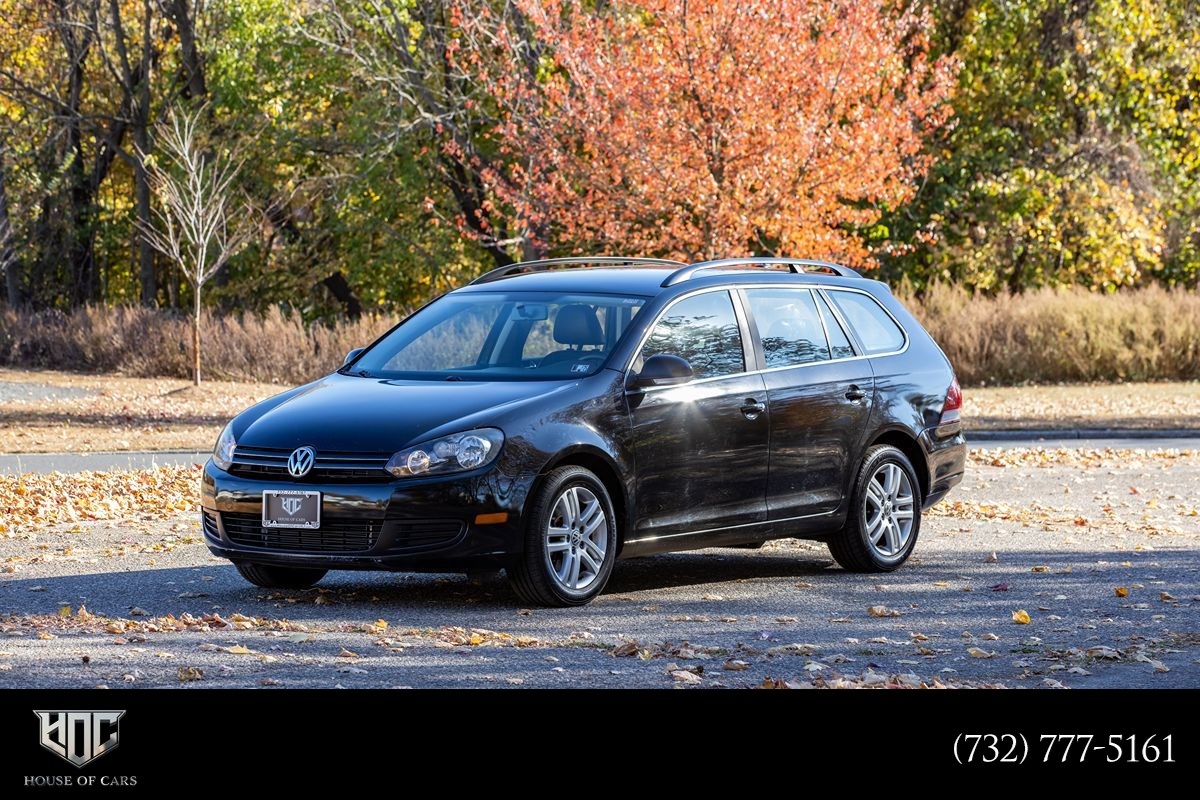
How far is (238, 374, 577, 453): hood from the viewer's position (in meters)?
9.03

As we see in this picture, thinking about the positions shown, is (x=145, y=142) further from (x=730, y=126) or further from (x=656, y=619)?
(x=656, y=619)

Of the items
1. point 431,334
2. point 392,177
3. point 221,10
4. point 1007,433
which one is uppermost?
point 221,10

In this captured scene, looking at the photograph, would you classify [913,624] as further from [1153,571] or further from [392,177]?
[392,177]

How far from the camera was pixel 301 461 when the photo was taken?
9109 millimetres

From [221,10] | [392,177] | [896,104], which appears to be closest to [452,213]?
[392,177]

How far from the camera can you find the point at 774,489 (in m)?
10.3

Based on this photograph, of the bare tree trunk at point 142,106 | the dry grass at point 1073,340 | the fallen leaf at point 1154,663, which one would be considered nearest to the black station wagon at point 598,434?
the fallen leaf at point 1154,663

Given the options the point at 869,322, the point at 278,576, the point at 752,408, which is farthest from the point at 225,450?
the point at 869,322

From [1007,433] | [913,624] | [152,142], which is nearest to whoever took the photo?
[913,624]

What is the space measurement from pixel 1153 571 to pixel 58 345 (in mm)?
33186

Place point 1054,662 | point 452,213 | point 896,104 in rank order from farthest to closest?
1. point 452,213
2. point 896,104
3. point 1054,662

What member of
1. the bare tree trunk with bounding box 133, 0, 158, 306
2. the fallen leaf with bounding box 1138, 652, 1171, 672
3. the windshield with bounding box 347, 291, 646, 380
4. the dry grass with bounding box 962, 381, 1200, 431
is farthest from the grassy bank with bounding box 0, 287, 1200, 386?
the fallen leaf with bounding box 1138, 652, 1171, 672

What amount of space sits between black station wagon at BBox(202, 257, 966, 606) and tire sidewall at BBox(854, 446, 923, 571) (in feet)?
0.05
